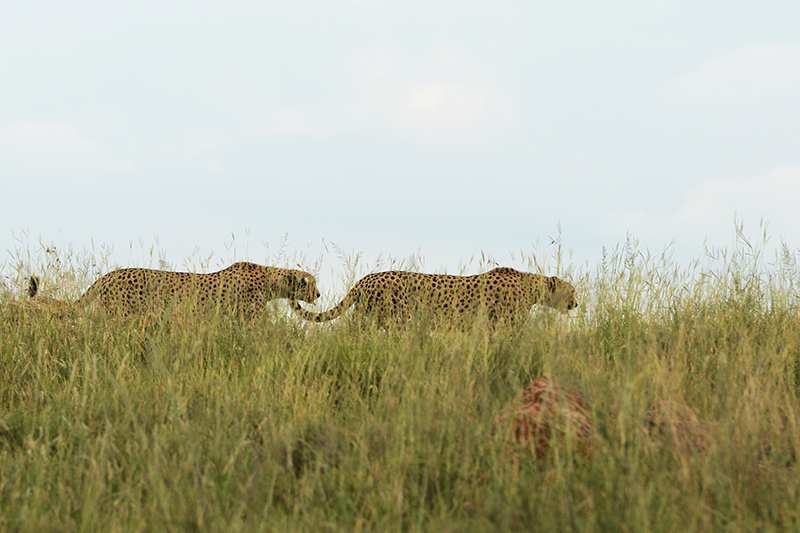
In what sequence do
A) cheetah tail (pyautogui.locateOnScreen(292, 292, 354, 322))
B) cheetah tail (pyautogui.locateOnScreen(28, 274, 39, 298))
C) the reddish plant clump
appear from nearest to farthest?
the reddish plant clump < cheetah tail (pyautogui.locateOnScreen(292, 292, 354, 322)) < cheetah tail (pyautogui.locateOnScreen(28, 274, 39, 298))

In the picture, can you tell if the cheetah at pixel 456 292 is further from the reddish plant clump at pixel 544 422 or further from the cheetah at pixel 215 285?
the reddish plant clump at pixel 544 422

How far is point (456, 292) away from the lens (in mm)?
5770

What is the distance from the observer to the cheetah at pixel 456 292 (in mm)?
5855

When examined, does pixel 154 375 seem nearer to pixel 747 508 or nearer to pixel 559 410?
pixel 559 410

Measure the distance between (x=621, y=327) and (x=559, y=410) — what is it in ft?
8.24

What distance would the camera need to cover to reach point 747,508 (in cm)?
219

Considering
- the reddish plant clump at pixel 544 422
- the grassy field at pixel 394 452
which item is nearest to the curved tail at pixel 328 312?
the grassy field at pixel 394 452

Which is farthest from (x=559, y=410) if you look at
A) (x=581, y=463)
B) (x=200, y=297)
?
(x=200, y=297)

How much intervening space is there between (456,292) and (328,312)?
1.17 metres

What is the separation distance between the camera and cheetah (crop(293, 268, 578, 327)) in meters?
5.86

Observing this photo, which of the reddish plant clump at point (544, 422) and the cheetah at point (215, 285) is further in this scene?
the cheetah at point (215, 285)

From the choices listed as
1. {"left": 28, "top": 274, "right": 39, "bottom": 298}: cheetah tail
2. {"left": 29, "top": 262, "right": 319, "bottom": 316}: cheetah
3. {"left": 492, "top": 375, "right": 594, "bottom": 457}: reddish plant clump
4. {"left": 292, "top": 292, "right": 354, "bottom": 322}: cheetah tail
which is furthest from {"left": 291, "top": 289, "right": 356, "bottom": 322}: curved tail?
{"left": 492, "top": 375, "right": 594, "bottom": 457}: reddish plant clump

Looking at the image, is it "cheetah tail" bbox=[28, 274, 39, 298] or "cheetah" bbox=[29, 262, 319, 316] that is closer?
"cheetah tail" bbox=[28, 274, 39, 298]

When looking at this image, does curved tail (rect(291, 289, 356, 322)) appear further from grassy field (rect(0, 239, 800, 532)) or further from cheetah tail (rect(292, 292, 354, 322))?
grassy field (rect(0, 239, 800, 532))
